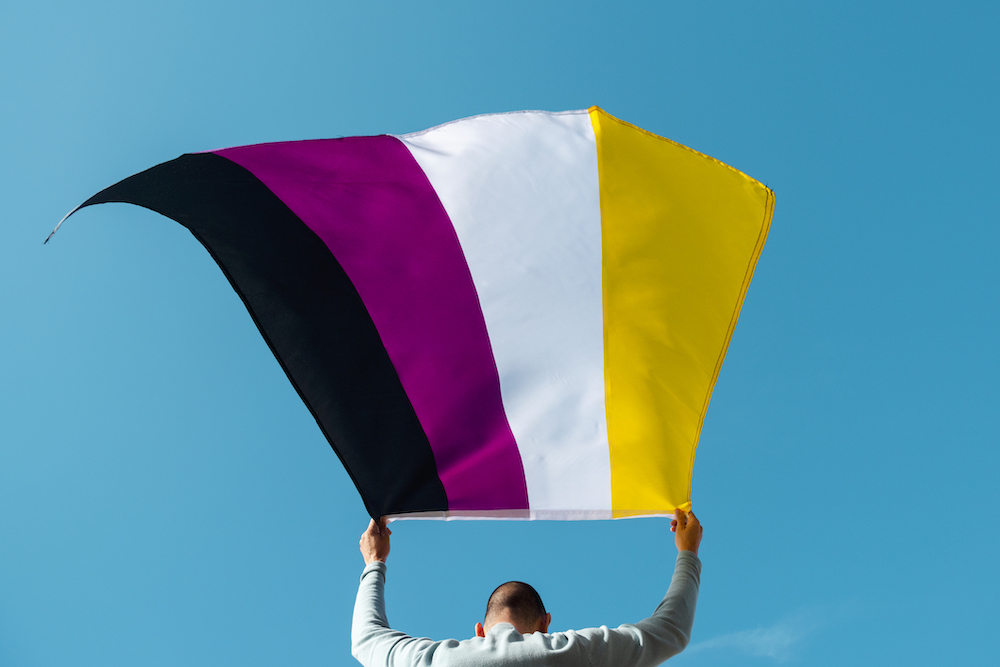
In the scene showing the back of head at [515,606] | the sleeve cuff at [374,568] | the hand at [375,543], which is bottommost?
the back of head at [515,606]

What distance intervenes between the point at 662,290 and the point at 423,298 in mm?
1112

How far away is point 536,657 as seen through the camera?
7.05ft

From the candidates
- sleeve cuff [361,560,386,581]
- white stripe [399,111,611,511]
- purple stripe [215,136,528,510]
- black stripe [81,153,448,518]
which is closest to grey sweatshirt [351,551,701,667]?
sleeve cuff [361,560,386,581]

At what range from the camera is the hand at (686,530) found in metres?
3.04

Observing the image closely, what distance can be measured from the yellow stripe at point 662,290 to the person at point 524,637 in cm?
78

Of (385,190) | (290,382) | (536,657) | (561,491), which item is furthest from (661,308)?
(536,657)

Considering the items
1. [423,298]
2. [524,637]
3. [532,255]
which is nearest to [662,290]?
[532,255]

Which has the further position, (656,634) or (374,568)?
(374,568)

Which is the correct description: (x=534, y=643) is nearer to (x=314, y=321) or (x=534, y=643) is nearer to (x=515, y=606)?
(x=515, y=606)

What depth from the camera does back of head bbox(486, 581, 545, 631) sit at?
8.02 feet

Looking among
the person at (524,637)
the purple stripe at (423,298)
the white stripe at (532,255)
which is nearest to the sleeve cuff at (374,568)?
the person at (524,637)

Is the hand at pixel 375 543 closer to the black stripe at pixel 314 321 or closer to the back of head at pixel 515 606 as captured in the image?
the black stripe at pixel 314 321

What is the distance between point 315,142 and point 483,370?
4.23 ft

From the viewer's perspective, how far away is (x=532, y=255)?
12.7 ft
